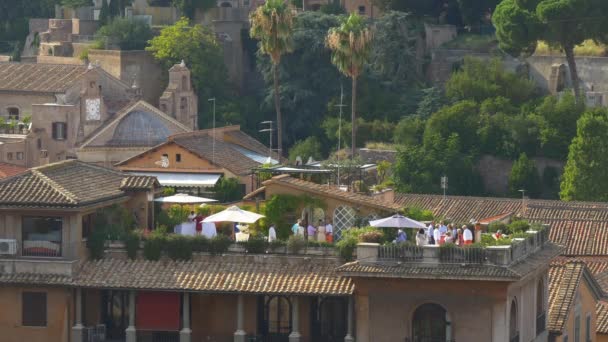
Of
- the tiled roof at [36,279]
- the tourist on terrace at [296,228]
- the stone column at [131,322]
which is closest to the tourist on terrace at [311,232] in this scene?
the tourist on terrace at [296,228]

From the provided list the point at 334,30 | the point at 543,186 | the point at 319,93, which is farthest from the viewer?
the point at 319,93

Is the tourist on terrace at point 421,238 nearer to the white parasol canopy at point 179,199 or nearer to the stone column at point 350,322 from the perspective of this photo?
the stone column at point 350,322

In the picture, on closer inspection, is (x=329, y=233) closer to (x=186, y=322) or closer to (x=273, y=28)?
(x=186, y=322)

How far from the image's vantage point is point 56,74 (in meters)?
116

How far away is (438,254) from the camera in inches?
2432

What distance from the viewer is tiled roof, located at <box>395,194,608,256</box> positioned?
87.4m

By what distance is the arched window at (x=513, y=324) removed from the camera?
63.4 m

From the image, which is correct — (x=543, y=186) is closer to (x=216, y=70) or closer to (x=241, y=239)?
(x=216, y=70)

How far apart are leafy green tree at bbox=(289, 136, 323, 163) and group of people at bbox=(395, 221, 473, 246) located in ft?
162

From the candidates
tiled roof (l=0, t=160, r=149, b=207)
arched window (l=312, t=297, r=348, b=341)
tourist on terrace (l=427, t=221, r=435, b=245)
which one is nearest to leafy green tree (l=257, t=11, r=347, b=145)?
tiled roof (l=0, t=160, r=149, b=207)

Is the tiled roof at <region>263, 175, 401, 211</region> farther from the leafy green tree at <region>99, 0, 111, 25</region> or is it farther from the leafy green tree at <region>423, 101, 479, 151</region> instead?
the leafy green tree at <region>99, 0, 111, 25</region>

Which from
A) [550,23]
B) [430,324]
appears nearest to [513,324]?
[430,324]

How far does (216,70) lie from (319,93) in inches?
226

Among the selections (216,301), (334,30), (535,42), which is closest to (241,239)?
(216,301)
